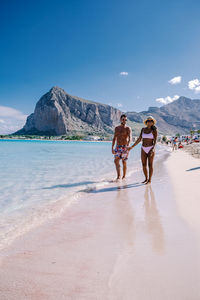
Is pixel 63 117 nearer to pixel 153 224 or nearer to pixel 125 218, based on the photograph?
pixel 125 218

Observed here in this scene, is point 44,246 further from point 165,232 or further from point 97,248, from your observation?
point 165,232

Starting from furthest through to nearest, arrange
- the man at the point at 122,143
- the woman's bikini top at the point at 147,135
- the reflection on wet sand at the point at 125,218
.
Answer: the man at the point at 122,143 → the woman's bikini top at the point at 147,135 → the reflection on wet sand at the point at 125,218

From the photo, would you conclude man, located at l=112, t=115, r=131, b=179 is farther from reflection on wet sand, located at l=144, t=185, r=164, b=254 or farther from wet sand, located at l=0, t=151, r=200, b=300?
wet sand, located at l=0, t=151, r=200, b=300

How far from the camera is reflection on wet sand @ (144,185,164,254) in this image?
7.11 feet

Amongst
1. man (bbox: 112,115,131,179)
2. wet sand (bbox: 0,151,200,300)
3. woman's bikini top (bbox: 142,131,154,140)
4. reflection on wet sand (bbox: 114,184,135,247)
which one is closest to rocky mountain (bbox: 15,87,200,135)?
man (bbox: 112,115,131,179)

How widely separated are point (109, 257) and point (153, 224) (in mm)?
1077

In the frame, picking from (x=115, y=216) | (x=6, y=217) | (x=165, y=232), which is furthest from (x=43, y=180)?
(x=165, y=232)

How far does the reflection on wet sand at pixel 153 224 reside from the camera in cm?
217

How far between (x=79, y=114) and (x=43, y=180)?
185 metres

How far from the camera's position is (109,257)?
1.92 metres

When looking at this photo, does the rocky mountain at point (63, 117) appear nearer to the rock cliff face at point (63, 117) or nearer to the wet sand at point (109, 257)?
the rock cliff face at point (63, 117)

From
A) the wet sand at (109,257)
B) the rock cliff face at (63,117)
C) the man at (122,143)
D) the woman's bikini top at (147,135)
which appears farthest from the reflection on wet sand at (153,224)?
the rock cliff face at (63,117)

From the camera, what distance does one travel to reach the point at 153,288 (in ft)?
4.83

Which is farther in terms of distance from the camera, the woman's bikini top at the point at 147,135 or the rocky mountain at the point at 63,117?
the rocky mountain at the point at 63,117
